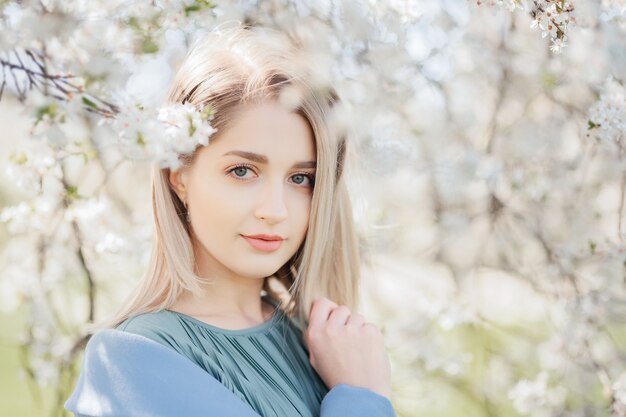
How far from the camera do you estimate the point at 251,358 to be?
1.41 meters

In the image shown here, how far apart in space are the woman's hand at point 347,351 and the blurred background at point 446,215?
900 millimetres

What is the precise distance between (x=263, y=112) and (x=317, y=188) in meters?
0.16

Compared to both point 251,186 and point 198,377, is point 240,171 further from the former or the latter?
point 198,377

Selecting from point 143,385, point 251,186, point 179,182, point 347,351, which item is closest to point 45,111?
point 179,182

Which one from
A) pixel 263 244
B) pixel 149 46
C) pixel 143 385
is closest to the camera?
pixel 143 385

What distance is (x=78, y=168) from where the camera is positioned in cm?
288

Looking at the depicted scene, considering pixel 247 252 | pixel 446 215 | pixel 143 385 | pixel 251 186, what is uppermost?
pixel 446 215

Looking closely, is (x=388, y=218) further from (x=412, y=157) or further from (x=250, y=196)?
(x=250, y=196)

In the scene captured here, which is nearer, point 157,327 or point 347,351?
point 157,327

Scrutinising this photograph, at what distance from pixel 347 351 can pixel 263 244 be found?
0.25 meters

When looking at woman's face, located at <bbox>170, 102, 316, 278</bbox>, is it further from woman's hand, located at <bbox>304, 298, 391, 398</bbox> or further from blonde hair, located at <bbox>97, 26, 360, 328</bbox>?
woman's hand, located at <bbox>304, 298, 391, 398</bbox>

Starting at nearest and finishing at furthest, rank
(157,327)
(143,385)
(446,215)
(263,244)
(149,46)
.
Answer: (143,385) < (157,327) < (263,244) < (149,46) < (446,215)

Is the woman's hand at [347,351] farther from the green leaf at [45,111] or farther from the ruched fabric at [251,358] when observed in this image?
the green leaf at [45,111]

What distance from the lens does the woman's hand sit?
1.45 meters
